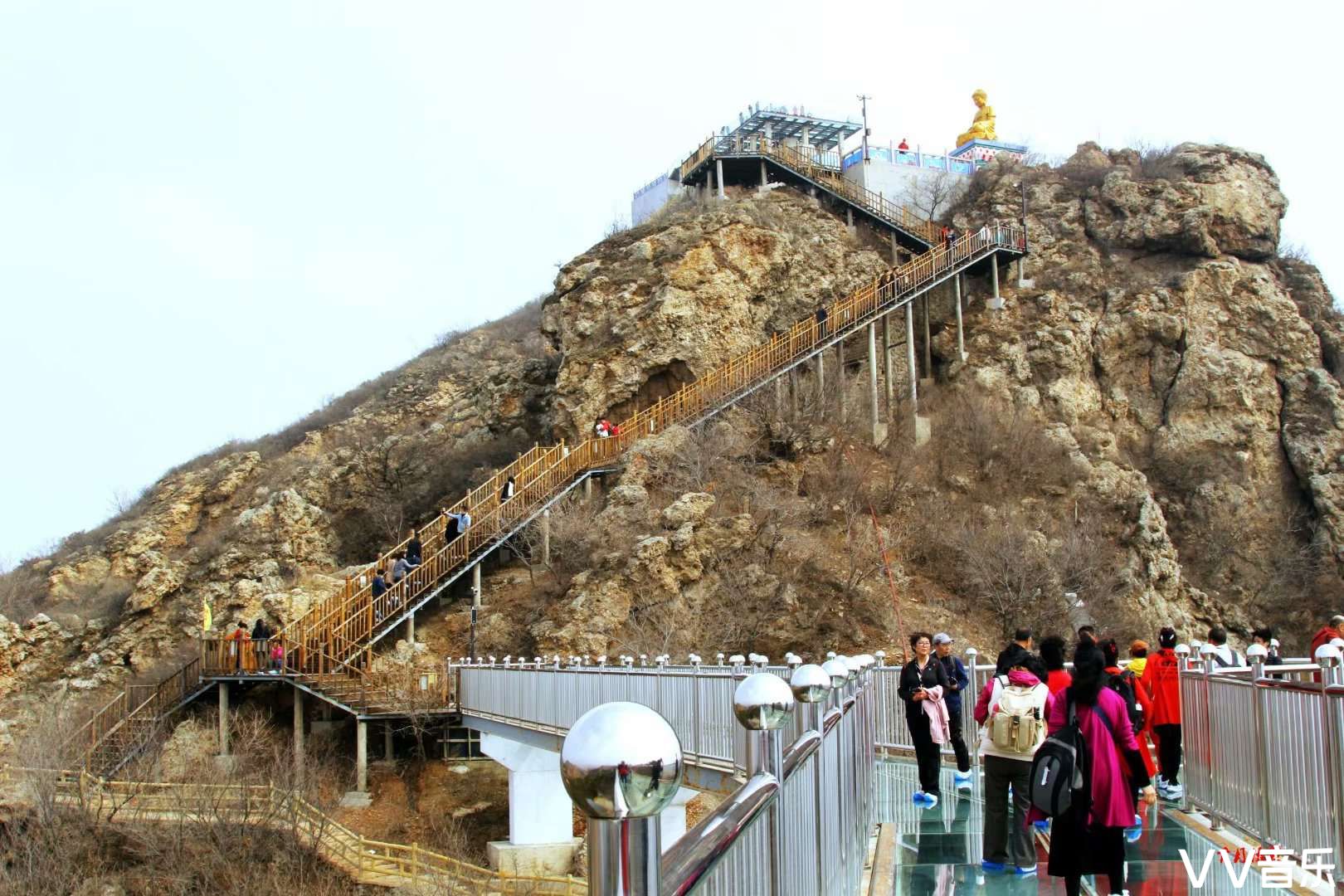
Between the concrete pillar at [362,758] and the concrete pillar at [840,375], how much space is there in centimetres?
1899

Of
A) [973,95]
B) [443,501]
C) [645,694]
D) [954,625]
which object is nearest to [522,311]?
[973,95]

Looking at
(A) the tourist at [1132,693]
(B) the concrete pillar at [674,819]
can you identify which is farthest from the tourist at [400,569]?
(A) the tourist at [1132,693]

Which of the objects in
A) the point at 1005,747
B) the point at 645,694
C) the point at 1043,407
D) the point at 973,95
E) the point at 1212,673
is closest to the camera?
the point at 1005,747

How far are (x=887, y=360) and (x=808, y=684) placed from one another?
40192 mm

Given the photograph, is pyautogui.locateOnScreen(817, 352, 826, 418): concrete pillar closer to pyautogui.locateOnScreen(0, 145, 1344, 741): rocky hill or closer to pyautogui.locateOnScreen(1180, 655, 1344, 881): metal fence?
pyautogui.locateOnScreen(0, 145, 1344, 741): rocky hill

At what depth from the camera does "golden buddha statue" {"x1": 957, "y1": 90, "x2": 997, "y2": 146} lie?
60.0 m

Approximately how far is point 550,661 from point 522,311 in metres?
63.8

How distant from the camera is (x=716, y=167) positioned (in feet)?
168

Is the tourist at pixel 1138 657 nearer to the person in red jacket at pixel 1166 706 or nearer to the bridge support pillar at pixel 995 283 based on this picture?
the person in red jacket at pixel 1166 706

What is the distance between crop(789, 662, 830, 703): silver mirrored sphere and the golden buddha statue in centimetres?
5709

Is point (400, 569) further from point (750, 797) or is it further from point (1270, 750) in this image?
point (750, 797)

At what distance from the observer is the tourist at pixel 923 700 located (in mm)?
11211

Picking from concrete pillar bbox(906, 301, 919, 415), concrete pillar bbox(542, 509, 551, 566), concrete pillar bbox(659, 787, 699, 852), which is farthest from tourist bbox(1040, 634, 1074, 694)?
concrete pillar bbox(906, 301, 919, 415)

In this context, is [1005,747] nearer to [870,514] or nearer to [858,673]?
[858,673]
